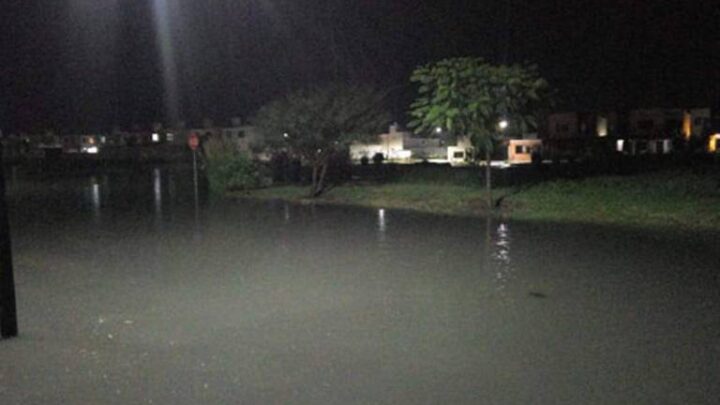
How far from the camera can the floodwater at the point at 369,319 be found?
6.54m

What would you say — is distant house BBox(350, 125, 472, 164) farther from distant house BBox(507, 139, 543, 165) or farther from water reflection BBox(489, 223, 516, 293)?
water reflection BBox(489, 223, 516, 293)

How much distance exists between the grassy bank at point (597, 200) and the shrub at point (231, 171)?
7.57 meters

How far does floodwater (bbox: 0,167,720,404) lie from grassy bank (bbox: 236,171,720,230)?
232 cm

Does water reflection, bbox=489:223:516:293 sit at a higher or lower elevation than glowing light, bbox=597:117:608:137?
lower

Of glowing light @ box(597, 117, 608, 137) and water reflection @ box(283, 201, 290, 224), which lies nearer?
water reflection @ box(283, 201, 290, 224)

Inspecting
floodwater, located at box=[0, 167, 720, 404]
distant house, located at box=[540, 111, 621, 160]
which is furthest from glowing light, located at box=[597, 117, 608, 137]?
floodwater, located at box=[0, 167, 720, 404]

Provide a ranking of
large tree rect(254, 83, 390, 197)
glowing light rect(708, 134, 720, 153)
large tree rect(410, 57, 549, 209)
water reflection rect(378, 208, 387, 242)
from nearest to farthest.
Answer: water reflection rect(378, 208, 387, 242), large tree rect(410, 57, 549, 209), large tree rect(254, 83, 390, 197), glowing light rect(708, 134, 720, 153)

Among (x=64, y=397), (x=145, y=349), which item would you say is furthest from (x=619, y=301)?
(x=64, y=397)

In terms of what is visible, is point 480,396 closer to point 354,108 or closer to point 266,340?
point 266,340

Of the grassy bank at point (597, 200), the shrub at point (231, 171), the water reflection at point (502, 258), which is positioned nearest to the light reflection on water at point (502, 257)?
the water reflection at point (502, 258)

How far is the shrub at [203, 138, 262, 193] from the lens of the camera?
33.7 metres

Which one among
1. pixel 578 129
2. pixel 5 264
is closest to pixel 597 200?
pixel 5 264

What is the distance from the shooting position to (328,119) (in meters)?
28.0

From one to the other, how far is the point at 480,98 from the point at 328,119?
26.6 feet
